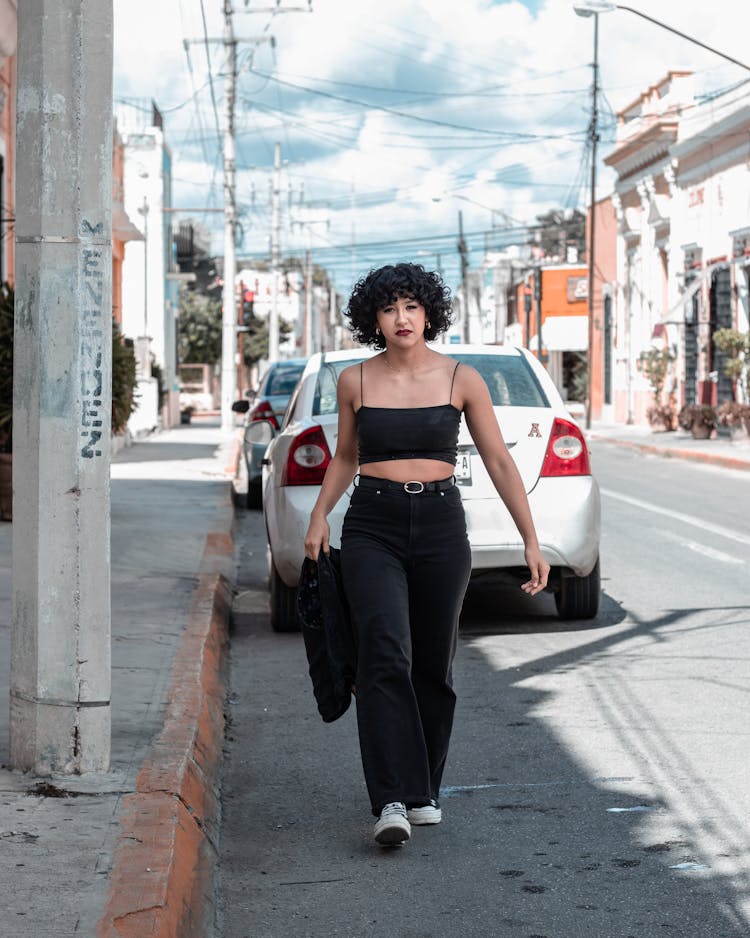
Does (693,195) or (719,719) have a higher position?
(693,195)

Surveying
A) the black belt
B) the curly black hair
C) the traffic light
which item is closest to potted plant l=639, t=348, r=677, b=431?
the traffic light

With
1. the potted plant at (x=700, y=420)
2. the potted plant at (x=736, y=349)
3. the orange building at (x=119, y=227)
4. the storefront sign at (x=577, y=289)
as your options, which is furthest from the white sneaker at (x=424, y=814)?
the storefront sign at (x=577, y=289)

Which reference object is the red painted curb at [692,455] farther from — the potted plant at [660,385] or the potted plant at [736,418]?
the potted plant at [660,385]

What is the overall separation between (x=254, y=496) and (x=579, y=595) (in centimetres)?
939

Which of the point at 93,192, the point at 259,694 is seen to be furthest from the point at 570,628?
the point at 93,192

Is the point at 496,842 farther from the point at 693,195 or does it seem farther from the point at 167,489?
the point at 693,195

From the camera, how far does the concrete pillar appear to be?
472 centimetres

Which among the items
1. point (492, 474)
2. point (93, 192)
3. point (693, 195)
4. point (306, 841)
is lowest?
point (306, 841)

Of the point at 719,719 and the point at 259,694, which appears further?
the point at 259,694

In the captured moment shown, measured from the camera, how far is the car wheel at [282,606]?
28.7 ft

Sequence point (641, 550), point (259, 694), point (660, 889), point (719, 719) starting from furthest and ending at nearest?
point (641, 550) → point (259, 694) → point (719, 719) → point (660, 889)

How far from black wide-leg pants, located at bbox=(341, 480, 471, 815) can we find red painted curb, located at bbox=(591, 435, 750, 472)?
20.7 m

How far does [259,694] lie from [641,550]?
6.16m

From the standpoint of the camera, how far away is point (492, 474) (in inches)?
192
